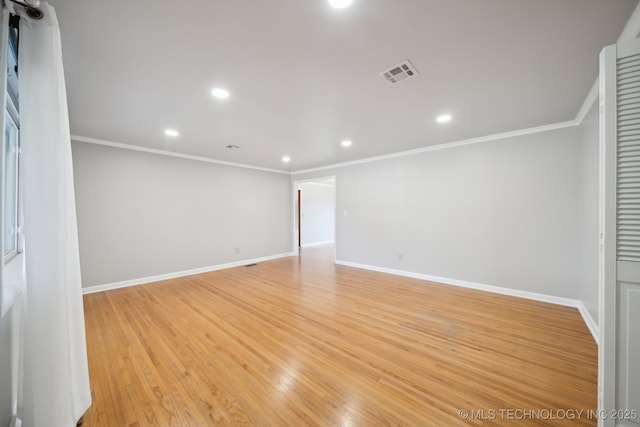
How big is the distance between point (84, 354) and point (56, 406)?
265mm

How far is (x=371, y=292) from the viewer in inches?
145

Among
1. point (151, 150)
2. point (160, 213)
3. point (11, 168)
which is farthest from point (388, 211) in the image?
point (11, 168)

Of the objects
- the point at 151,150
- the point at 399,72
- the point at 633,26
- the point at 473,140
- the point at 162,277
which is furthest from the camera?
the point at 162,277

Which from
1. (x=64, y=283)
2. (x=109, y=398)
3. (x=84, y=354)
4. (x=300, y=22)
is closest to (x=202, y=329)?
(x=109, y=398)

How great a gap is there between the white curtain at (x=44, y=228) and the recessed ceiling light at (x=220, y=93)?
112 cm

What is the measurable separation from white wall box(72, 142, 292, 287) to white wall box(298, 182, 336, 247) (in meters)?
2.22

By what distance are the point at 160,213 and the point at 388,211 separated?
4.58m

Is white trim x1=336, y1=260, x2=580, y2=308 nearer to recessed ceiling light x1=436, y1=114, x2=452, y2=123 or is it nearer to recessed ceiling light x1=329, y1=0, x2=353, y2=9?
recessed ceiling light x1=436, y1=114, x2=452, y2=123

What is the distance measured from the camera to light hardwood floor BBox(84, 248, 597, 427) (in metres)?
1.49

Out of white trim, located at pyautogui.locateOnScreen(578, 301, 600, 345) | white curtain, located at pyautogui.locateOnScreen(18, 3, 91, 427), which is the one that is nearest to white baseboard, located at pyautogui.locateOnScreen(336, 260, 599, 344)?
white trim, located at pyautogui.locateOnScreen(578, 301, 600, 345)

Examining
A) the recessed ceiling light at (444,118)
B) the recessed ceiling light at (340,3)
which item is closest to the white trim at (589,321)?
the recessed ceiling light at (444,118)

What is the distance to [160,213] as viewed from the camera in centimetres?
440

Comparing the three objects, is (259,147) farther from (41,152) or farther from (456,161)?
(456,161)

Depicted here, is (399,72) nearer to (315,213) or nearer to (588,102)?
(588,102)
